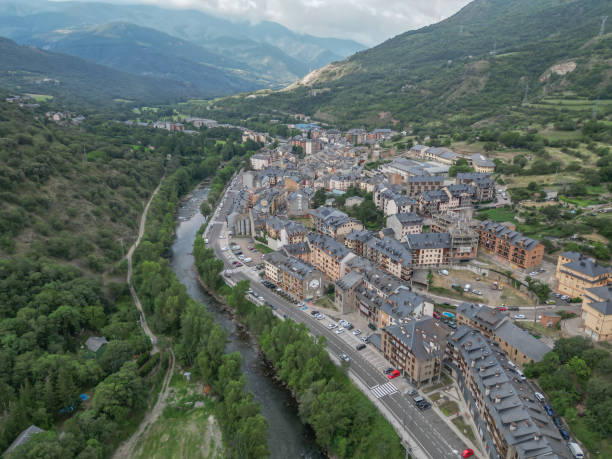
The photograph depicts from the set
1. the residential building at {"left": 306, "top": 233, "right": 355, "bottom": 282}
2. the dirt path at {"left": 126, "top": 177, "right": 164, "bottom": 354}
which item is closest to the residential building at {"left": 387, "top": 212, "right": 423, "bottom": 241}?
the residential building at {"left": 306, "top": 233, "right": 355, "bottom": 282}

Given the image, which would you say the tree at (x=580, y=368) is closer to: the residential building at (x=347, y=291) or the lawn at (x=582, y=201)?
the residential building at (x=347, y=291)

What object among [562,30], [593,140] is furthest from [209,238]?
[562,30]

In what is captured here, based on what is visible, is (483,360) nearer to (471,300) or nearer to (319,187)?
(471,300)

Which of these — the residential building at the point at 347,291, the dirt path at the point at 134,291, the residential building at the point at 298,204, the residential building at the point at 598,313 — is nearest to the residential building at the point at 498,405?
the residential building at the point at 598,313

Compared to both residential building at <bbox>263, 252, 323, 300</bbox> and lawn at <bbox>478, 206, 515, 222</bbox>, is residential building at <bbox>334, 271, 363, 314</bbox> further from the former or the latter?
lawn at <bbox>478, 206, 515, 222</bbox>

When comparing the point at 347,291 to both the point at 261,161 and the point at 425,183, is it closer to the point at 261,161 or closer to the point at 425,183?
the point at 425,183

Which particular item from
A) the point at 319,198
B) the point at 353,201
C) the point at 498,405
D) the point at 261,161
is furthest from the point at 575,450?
the point at 261,161
